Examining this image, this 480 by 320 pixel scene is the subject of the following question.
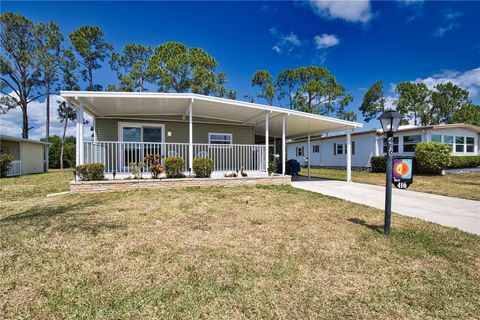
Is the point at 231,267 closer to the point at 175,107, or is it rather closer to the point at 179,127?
the point at 175,107

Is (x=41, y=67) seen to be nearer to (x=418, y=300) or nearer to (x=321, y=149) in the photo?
(x=321, y=149)

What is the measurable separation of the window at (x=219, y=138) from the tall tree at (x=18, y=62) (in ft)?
64.7

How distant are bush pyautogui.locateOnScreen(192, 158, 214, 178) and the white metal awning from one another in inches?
83.9

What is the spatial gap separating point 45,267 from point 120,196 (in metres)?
3.88

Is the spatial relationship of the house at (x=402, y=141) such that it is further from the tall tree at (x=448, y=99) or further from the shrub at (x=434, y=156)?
the tall tree at (x=448, y=99)

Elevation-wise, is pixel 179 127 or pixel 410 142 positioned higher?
pixel 179 127

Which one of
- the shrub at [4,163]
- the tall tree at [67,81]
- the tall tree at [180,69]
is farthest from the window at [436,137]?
the tall tree at [67,81]

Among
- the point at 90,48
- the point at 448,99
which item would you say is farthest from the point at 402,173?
the point at 448,99

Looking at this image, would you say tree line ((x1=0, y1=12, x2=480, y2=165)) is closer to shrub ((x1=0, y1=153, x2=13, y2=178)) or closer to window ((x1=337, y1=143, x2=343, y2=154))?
window ((x1=337, y1=143, x2=343, y2=154))

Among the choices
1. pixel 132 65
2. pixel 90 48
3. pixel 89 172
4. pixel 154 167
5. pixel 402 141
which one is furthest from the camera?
pixel 132 65

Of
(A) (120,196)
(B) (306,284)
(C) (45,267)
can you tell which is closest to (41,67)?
(A) (120,196)

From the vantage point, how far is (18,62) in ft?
64.1

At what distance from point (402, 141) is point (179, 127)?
14415 mm

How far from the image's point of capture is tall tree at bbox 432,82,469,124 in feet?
95.0
